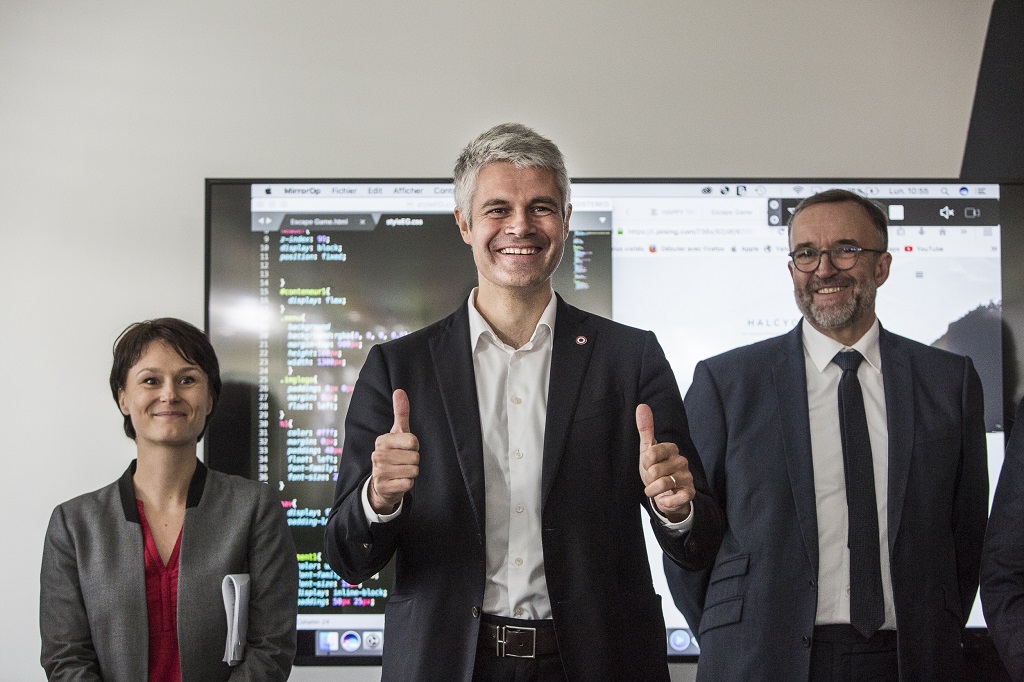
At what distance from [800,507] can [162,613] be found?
1601 millimetres

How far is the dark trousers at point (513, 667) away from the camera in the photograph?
160cm

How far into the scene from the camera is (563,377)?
5.65ft

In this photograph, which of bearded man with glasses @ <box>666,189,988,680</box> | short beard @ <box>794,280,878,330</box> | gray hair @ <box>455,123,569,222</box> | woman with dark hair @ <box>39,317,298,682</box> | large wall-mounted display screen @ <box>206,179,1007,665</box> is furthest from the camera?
large wall-mounted display screen @ <box>206,179,1007,665</box>

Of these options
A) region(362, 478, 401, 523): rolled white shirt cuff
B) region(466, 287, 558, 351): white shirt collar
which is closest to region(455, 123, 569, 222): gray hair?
region(466, 287, 558, 351): white shirt collar

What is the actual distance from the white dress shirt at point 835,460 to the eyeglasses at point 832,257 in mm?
157

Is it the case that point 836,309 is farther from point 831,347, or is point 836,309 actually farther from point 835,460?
point 835,460

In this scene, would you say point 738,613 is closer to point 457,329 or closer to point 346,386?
point 457,329

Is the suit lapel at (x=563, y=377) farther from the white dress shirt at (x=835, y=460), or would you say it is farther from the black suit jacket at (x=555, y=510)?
the white dress shirt at (x=835, y=460)

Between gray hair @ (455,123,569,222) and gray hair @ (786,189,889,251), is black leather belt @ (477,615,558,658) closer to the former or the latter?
gray hair @ (455,123,569,222)

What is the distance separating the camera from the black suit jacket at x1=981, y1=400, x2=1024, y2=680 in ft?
6.49

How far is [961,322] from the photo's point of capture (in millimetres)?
3080

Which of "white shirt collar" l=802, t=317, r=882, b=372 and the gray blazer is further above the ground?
"white shirt collar" l=802, t=317, r=882, b=372

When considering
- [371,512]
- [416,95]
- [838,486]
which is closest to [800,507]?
[838,486]

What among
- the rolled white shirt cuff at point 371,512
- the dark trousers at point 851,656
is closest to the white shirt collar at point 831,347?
the dark trousers at point 851,656
